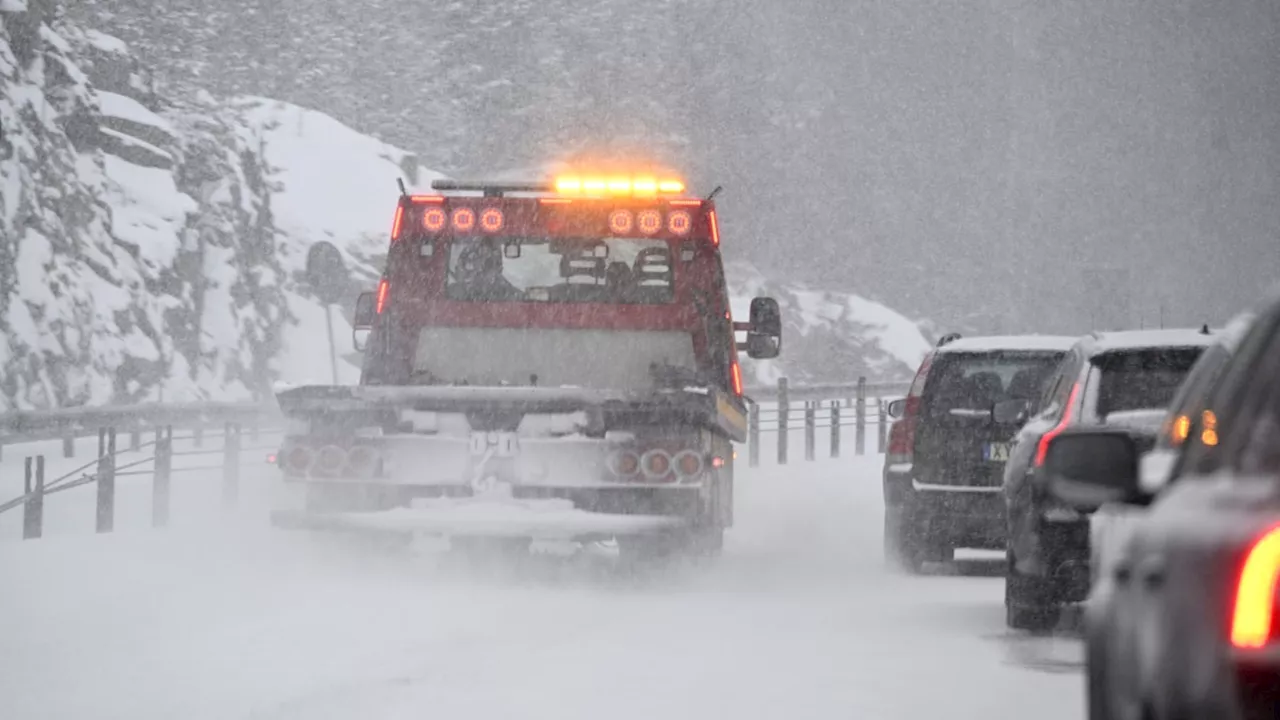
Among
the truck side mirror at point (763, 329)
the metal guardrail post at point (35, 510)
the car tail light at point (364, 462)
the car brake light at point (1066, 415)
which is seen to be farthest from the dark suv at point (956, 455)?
the metal guardrail post at point (35, 510)

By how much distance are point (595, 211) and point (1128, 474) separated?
10043 millimetres

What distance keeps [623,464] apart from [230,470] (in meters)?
7.04

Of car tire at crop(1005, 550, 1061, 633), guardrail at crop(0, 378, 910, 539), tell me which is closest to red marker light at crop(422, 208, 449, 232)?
guardrail at crop(0, 378, 910, 539)

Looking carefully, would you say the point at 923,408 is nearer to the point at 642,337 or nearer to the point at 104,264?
the point at 642,337

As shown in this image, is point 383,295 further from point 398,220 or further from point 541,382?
point 541,382

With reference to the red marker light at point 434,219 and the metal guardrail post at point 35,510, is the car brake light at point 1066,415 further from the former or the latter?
the metal guardrail post at point 35,510

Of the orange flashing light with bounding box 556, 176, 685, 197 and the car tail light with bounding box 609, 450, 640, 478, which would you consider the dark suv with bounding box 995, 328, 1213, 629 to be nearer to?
the car tail light with bounding box 609, 450, 640, 478

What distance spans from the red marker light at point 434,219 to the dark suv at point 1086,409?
520 centimetres

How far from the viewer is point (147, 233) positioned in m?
37.0

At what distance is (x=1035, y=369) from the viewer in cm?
1427

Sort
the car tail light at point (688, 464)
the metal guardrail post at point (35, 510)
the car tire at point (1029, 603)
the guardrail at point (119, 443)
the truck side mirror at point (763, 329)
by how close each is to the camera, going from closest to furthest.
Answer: the car tire at point (1029, 603), the car tail light at point (688, 464), the truck side mirror at point (763, 329), the metal guardrail post at point (35, 510), the guardrail at point (119, 443)

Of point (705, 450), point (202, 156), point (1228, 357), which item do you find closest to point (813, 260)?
point (202, 156)

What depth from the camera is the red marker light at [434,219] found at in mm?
14031

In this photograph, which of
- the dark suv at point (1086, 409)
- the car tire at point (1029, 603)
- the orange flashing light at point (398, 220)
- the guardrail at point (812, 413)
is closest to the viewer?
the dark suv at point (1086, 409)
